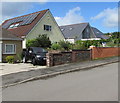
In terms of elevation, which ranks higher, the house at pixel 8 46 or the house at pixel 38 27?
the house at pixel 38 27

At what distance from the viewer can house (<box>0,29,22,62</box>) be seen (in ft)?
57.7

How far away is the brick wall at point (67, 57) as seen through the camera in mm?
13419

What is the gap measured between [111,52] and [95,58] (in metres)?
4.85

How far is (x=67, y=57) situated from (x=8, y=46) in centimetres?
715

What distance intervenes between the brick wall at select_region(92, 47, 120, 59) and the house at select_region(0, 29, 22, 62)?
331 inches

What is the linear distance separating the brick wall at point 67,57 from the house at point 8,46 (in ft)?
18.7

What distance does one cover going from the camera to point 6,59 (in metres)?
16.6

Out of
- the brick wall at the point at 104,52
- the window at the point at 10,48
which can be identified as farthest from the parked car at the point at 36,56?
the brick wall at the point at 104,52

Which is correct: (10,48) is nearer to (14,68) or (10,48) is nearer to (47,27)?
(14,68)

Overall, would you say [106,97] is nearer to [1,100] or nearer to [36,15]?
[1,100]

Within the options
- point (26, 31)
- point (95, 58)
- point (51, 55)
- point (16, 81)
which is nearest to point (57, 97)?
point (16, 81)

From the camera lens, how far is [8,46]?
18109 millimetres

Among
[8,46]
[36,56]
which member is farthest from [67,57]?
[8,46]

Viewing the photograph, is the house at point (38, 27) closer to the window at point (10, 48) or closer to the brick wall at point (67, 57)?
the window at point (10, 48)
